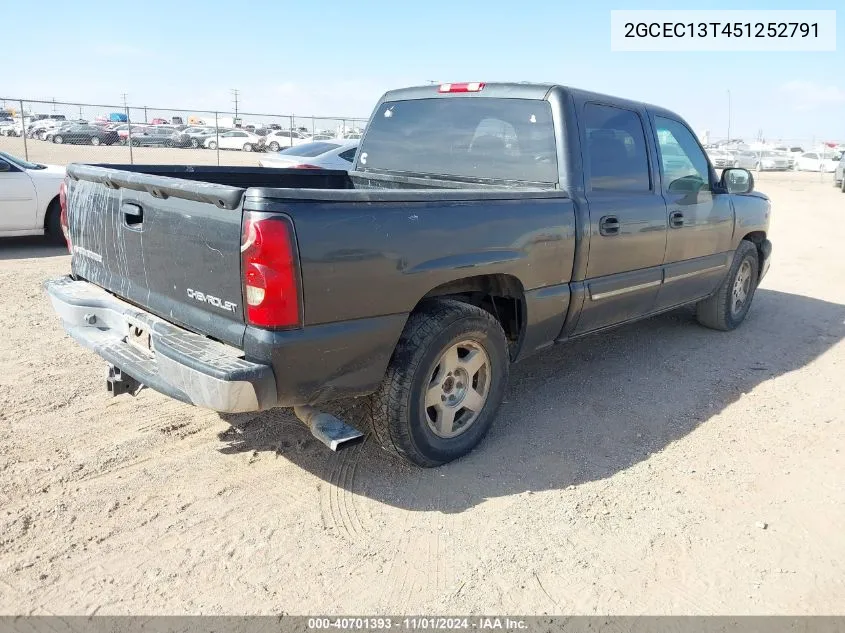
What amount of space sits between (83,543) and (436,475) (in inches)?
65.1

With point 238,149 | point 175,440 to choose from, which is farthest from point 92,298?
point 238,149

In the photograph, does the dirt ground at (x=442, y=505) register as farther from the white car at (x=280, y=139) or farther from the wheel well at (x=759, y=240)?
the white car at (x=280, y=139)

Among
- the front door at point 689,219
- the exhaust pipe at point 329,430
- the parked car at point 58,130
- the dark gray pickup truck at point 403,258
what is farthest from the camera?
the parked car at point 58,130

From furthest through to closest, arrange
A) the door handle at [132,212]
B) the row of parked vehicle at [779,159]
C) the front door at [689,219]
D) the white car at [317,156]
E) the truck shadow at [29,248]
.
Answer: the row of parked vehicle at [779,159]
the white car at [317,156]
the truck shadow at [29,248]
the front door at [689,219]
the door handle at [132,212]

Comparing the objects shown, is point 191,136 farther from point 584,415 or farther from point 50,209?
point 584,415

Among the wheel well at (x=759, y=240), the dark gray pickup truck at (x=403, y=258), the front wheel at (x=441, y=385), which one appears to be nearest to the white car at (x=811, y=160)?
the wheel well at (x=759, y=240)

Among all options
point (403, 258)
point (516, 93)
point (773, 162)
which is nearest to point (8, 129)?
point (773, 162)

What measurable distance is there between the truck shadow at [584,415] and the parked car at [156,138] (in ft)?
118

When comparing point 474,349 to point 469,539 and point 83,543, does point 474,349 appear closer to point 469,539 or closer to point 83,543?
point 469,539

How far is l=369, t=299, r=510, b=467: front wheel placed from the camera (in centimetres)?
324

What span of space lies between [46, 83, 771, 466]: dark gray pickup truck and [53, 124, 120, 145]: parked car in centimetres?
3431

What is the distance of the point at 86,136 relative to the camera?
122 feet

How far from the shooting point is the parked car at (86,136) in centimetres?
3484

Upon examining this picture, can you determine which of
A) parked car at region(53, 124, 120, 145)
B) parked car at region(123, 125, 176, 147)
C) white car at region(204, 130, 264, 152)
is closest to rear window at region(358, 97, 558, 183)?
parked car at region(53, 124, 120, 145)
